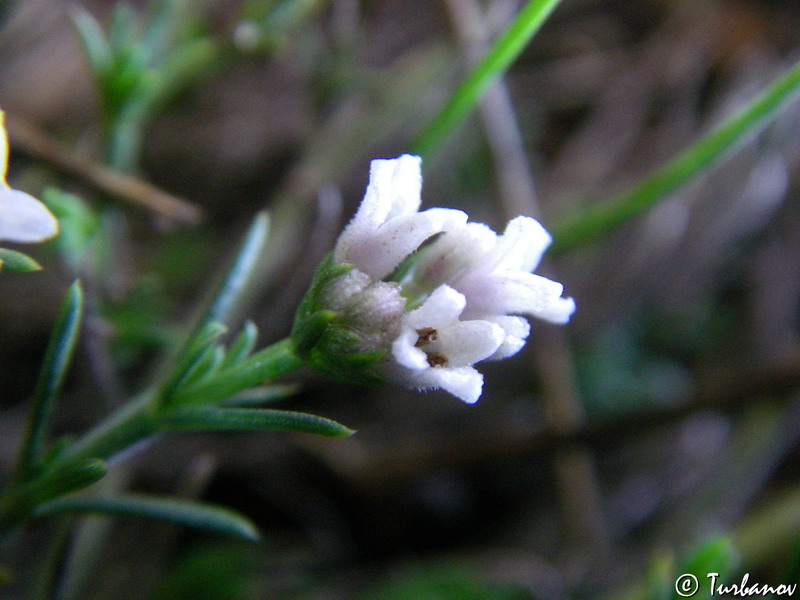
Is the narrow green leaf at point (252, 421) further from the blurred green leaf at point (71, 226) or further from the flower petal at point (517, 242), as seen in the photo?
the blurred green leaf at point (71, 226)

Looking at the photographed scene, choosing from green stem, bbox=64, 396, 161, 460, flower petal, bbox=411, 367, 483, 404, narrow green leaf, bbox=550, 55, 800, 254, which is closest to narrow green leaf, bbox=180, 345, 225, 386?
green stem, bbox=64, 396, 161, 460

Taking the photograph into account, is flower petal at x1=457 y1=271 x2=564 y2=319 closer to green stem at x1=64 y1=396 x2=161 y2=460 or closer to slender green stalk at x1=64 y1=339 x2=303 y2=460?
slender green stalk at x1=64 y1=339 x2=303 y2=460

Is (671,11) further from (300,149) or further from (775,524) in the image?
(775,524)

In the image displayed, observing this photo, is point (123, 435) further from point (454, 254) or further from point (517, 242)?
point (517, 242)

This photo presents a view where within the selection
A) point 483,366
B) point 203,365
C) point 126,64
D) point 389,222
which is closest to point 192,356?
point 203,365

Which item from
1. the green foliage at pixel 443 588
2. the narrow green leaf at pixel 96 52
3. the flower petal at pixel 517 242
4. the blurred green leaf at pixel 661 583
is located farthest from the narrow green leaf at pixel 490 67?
the green foliage at pixel 443 588
